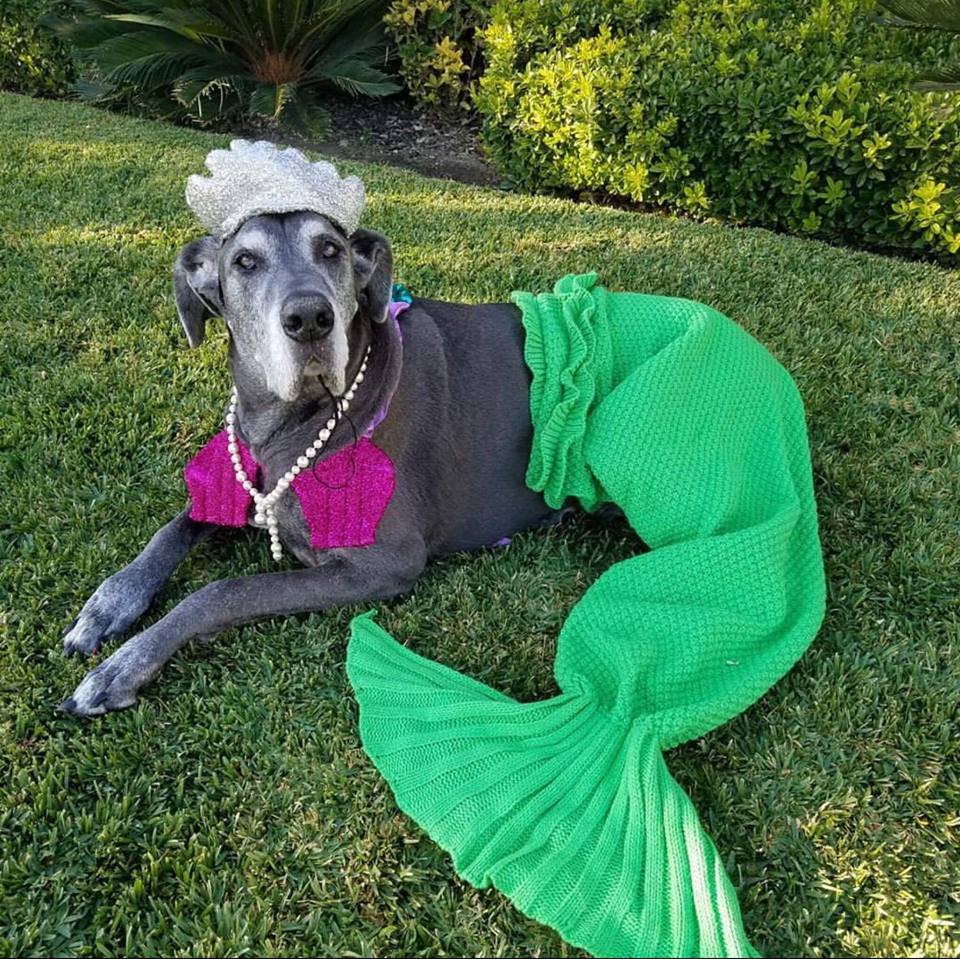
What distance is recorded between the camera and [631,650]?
261 cm

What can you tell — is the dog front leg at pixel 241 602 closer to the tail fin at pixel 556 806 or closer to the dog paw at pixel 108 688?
the dog paw at pixel 108 688

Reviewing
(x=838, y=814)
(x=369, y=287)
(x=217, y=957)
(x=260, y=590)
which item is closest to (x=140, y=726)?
(x=260, y=590)

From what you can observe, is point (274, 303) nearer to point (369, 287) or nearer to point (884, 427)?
point (369, 287)

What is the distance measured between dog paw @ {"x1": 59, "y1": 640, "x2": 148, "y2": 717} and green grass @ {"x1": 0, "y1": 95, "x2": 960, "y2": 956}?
0.15 ft

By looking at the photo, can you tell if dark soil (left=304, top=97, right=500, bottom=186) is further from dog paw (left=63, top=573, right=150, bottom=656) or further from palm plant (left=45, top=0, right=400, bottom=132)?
dog paw (left=63, top=573, right=150, bottom=656)

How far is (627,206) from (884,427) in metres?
3.43

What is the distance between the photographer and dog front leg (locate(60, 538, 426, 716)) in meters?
2.65

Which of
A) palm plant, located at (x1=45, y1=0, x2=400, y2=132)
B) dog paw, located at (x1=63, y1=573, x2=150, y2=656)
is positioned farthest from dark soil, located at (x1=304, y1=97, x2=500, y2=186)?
dog paw, located at (x1=63, y1=573, x2=150, y2=656)

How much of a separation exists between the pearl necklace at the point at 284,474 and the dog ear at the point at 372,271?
0.15m

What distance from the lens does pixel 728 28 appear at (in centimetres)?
621

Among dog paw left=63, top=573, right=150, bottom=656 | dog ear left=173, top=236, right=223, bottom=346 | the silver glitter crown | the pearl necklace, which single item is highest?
the silver glitter crown

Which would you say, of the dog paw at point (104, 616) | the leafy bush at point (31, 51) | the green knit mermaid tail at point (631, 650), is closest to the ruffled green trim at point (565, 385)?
the green knit mermaid tail at point (631, 650)

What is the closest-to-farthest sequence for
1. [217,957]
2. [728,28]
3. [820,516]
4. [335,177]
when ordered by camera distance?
[217,957] < [335,177] < [820,516] < [728,28]

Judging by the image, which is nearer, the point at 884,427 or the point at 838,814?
the point at 838,814
